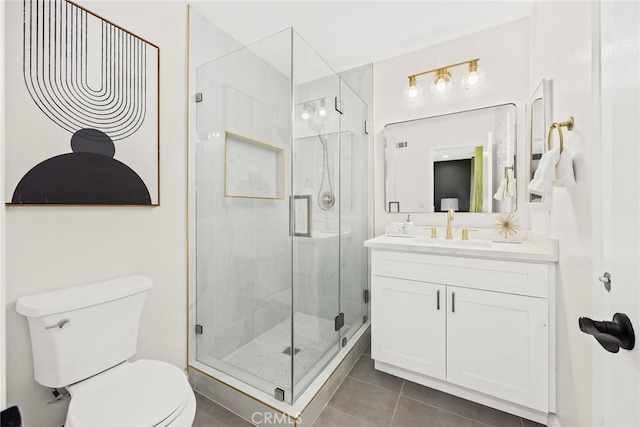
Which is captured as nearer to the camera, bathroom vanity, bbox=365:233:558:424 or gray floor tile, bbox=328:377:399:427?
bathroom vanity, bbox=365:233:558:424

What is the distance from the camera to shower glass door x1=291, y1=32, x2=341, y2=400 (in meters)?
1.59

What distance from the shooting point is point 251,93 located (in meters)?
1.71

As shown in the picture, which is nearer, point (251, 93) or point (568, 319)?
point (568, 319)

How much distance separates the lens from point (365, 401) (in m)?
1.63

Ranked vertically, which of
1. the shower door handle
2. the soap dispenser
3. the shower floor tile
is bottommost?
the shower floor tile

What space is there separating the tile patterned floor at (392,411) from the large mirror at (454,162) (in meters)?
1.27

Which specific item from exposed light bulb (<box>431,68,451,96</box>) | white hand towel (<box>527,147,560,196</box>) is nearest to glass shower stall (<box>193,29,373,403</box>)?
exposed light bulb (<box>431,68,451,96</box>)

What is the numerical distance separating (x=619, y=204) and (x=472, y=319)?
1.16 metres

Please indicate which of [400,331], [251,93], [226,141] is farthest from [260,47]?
[400,331]

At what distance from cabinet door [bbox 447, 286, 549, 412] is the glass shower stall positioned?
0.80 metres

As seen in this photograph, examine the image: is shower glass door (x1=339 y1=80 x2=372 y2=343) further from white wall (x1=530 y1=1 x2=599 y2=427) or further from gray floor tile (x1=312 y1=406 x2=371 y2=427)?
white wall (x1=530 y1=1 x2=599 y2=427)

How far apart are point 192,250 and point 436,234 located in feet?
5.88

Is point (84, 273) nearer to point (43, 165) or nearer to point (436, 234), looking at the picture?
point (43, 165)

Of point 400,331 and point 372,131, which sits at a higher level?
point 372,131
